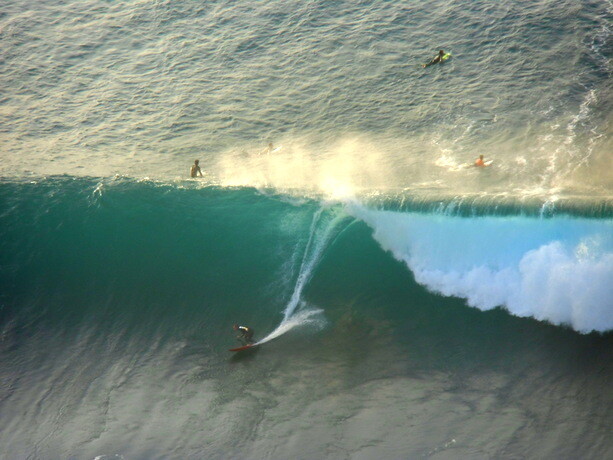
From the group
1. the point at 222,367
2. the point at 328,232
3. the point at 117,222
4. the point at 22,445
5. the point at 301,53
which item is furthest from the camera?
the point at 301,53

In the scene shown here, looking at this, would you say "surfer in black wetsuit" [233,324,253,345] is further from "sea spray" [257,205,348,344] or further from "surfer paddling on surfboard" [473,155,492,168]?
"surfer paddling on surfboard" [473,155,492,168]

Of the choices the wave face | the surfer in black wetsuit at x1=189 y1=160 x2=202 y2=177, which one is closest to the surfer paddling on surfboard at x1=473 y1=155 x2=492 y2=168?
the wave face

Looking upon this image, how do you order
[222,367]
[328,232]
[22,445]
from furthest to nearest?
[328,232] → [222,367] → [22,445]

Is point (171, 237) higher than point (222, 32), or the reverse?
point (222, 32)

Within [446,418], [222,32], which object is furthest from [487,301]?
[222,32]

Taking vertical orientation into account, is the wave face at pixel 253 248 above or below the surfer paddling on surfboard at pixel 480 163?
below

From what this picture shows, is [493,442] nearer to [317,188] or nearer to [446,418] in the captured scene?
[446,418]

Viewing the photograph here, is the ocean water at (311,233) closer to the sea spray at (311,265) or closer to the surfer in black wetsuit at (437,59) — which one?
the sea spray at (311,265)

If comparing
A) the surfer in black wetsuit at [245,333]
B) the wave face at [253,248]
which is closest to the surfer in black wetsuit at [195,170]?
the wave face at [253,248]
